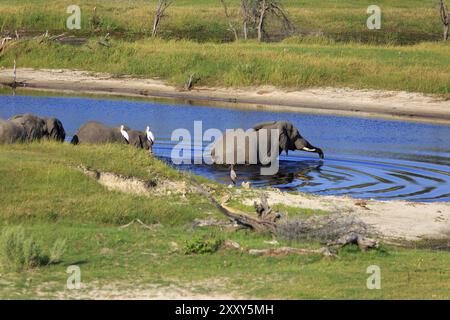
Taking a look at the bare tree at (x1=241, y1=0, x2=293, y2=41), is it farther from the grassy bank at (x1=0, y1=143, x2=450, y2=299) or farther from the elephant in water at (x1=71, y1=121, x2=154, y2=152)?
the grassy bank at (x1=0, y1=143, x2=450, y2=299)

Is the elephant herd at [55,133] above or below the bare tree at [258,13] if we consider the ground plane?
below

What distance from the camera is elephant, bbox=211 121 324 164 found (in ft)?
73.0

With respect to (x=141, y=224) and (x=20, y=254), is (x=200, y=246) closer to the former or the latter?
(x=141, y=224)

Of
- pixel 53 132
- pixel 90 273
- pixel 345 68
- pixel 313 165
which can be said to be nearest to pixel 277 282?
pixel 90 273

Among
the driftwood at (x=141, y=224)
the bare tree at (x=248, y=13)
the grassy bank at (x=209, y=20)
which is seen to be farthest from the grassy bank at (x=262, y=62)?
the driftwood at (x=141, y=224)

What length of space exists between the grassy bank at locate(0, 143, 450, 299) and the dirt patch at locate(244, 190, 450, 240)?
4.60 ft

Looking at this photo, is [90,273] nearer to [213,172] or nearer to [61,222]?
[61,222]

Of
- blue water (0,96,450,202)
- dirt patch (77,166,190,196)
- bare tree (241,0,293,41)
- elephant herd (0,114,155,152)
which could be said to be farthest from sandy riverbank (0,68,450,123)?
dirt patch (77,166,190,196)

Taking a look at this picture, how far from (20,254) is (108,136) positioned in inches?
360

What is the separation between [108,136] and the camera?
20.6 metres

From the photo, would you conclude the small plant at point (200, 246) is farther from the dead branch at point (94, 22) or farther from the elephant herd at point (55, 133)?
the dead branch at point (94, 22)

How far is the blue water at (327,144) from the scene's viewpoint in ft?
→ 66.4

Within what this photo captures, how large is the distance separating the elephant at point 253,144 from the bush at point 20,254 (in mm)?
10254

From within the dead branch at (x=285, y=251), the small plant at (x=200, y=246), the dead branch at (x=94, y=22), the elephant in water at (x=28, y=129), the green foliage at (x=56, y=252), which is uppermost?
the dead branch at (x=94, y=22)
